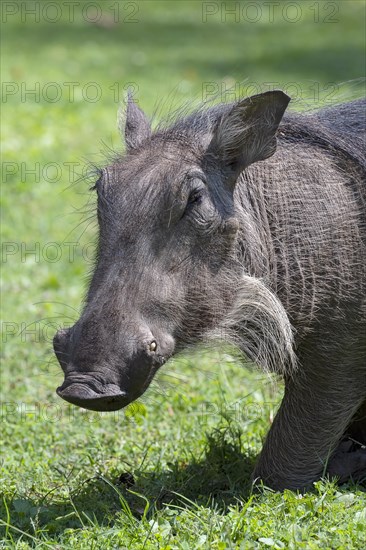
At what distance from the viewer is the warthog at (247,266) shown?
11.2 ft

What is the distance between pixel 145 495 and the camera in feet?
13.5

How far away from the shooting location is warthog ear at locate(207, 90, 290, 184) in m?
3.74

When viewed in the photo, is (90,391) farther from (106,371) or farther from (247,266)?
(247,266)

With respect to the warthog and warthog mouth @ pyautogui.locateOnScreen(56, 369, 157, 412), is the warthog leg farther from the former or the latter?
warthog mouth @ pyautogui.locateOnScreen(56, 369, 157, 412)

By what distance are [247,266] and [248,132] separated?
49cm

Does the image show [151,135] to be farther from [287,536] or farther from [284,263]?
[287,536]

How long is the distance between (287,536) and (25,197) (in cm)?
605

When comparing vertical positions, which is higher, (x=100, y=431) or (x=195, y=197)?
(x=195, y=197)

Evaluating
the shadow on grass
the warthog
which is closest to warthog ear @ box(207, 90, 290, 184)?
the warthog

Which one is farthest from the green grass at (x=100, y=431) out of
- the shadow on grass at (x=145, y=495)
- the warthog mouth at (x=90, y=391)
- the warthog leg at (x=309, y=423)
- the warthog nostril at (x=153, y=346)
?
the warthog mouth at (x=90, y=391)

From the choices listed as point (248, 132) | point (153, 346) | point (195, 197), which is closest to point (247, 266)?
point (195, 197)

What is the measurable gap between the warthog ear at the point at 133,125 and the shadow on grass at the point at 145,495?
133 centimetres

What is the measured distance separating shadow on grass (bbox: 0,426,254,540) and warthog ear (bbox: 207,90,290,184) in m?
1.27

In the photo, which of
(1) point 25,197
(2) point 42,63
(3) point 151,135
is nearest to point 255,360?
(3) point 151,135
